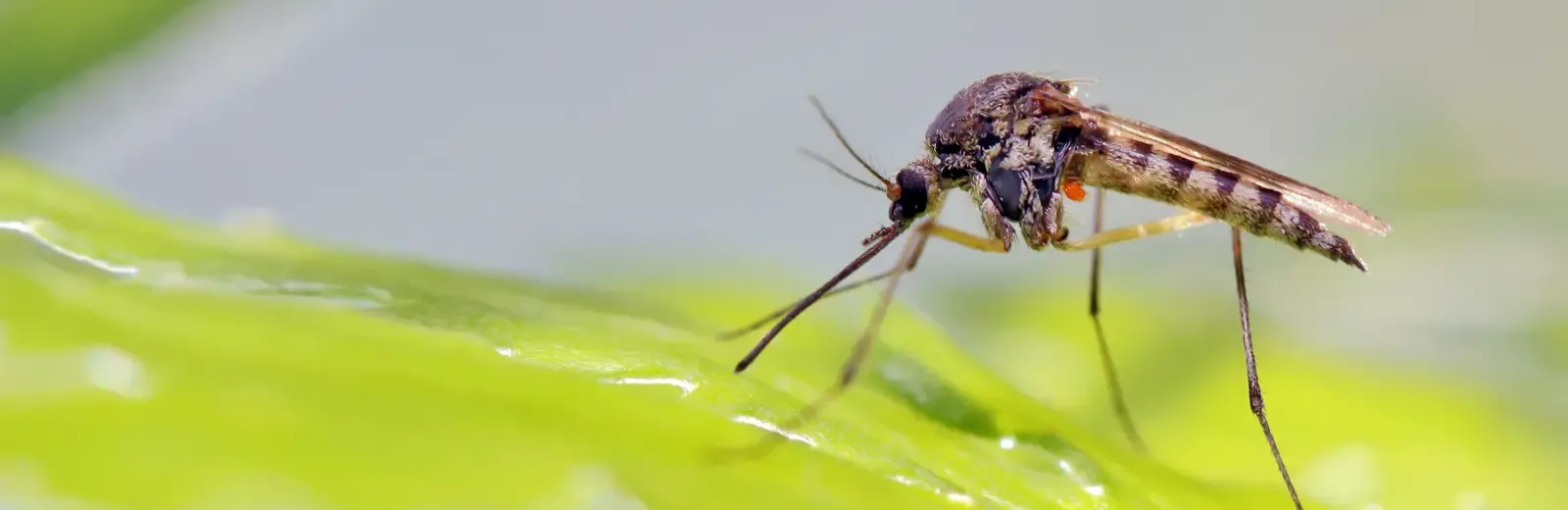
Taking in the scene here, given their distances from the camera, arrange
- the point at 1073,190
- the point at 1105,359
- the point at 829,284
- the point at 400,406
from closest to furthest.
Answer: the point at 400,406 < the point at 829,284 < the point at 1073,190 < the point at 1105,359

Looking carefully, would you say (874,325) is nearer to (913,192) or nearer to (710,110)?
(913,192)

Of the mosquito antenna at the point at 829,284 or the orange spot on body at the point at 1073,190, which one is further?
the orange spot on body at the point at 1073,190

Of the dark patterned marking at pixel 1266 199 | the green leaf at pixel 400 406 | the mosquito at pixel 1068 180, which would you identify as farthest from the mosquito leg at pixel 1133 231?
the green leaf at pixel 400 406

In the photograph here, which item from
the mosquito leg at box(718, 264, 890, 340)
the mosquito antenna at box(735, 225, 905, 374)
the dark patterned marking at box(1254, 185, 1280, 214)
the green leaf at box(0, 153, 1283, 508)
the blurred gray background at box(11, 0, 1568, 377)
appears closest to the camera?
the green leaf at box(0, 153, 1283, 508)

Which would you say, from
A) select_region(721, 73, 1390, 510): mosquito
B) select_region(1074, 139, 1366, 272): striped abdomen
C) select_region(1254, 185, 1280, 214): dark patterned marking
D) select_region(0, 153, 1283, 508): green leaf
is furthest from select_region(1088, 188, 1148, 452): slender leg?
select_region(0, 153, 1283, 508): green leaf

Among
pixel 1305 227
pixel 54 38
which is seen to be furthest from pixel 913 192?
pixel 54 38

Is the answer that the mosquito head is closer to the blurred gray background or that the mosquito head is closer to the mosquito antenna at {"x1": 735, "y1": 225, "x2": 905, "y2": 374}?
the mosquito antenna at {"x1": 735, "y1": 225, "x2": 905, "y2": 374}

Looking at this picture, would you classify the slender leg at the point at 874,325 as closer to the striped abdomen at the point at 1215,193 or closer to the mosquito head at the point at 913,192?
the mosquito head at the point at 913,192

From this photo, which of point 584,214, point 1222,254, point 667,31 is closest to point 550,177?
point 584,214
